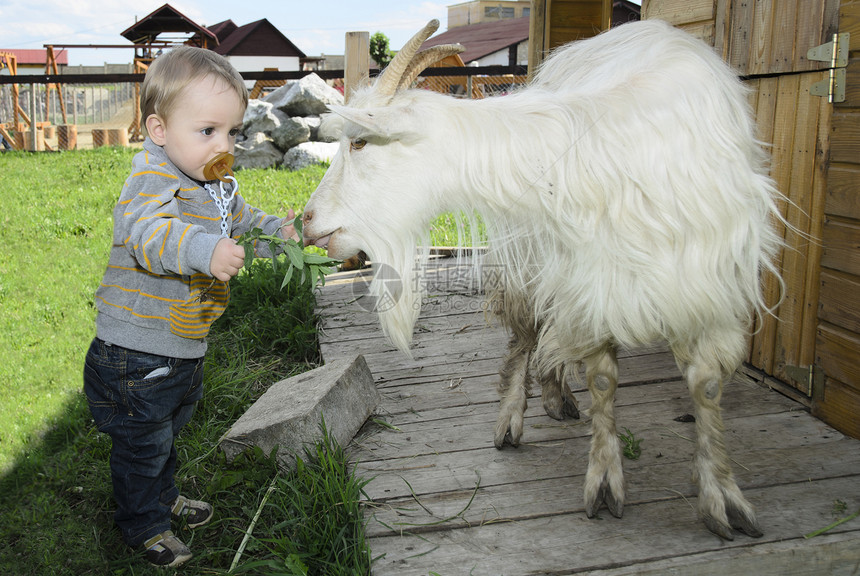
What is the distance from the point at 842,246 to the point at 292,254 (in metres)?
2.05

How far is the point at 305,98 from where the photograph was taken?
427 inches

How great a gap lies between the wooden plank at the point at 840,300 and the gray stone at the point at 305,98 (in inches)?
350

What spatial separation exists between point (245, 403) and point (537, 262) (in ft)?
5.58

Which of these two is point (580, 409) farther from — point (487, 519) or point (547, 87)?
point (547, 87)

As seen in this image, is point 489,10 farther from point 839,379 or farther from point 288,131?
point 839,379

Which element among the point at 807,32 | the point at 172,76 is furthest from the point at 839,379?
the point at 172,76

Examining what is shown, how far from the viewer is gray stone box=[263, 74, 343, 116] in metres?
10.8

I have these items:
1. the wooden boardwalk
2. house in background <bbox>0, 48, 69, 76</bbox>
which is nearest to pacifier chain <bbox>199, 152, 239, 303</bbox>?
the wooden boardwalk

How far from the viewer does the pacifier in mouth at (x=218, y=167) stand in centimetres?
211

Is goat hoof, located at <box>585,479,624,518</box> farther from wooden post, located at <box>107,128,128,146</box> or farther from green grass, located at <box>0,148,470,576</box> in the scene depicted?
wooden post, located at <box>107,128,128,146</box>

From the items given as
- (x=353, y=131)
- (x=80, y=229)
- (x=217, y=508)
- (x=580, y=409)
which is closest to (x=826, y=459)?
(x=580, y=409)

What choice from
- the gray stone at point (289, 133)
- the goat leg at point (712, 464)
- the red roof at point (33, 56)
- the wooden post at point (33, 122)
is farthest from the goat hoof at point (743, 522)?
the red roof at point (33, 56)

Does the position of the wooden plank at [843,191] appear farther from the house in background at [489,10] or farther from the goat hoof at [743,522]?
the house in background at [489,10]

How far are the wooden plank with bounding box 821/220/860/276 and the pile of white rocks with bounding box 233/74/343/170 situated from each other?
808 cm
